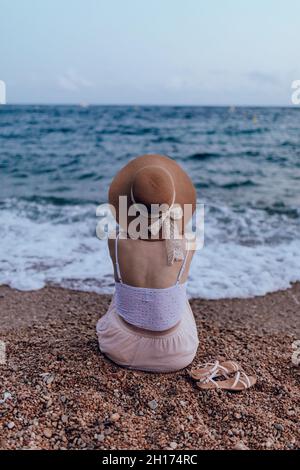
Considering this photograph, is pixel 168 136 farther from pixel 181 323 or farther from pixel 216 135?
pixel 181 323

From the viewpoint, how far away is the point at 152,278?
2.59 meters

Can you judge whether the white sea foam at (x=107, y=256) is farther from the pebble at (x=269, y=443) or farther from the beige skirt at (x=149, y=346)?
the pebble at (x=269, y=443)

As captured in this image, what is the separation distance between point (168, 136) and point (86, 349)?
18242 millimetres

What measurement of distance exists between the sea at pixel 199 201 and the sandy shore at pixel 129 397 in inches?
44.1

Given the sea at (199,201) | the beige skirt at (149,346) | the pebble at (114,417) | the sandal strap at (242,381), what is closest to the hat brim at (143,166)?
the beige skirt at (149,346)

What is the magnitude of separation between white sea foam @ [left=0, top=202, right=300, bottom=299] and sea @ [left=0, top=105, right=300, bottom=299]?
11 mm

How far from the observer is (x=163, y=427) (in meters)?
2.30

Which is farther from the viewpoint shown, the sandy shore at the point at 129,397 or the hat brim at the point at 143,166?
the hat brim at the point at 143,166

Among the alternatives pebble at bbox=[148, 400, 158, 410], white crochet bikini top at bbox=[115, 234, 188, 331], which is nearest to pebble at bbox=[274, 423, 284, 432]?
pebble at bbox=[148, 400, 158, 410]

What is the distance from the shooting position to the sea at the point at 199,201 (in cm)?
491

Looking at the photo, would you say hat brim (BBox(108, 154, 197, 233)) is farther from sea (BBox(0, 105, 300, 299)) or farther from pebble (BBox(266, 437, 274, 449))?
sea (BBox(0, 105, 300, 299))

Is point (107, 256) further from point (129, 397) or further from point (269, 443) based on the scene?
point (269, 443)

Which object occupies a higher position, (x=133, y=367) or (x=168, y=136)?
(x=168, y=136)

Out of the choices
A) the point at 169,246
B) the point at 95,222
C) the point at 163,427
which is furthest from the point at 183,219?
the point at 95,222
